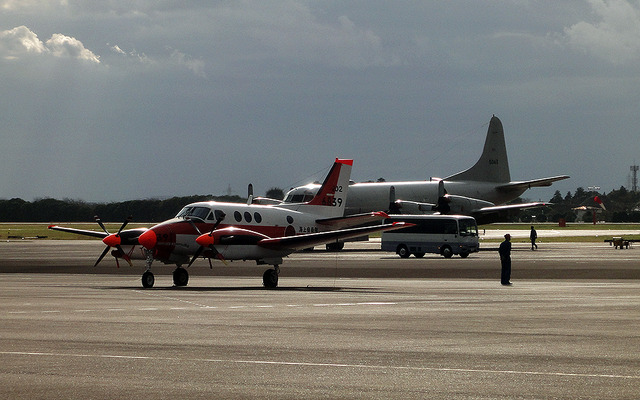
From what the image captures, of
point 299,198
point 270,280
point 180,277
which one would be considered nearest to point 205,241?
point 180,277

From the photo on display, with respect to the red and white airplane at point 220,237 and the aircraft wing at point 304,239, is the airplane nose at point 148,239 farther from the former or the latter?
the aircraft wing at point 304,239

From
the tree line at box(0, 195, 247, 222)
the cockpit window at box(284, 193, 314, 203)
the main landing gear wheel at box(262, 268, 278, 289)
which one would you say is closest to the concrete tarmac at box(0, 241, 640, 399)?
the main landing gear wheel at box(262, 268, 278, 289)

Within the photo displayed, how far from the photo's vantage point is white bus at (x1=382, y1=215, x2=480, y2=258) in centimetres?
6294

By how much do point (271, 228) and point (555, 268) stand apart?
1789 cm

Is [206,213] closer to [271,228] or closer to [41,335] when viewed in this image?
[271,228]

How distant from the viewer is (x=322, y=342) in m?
15.5

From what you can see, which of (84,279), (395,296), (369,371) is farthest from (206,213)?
(369,371)

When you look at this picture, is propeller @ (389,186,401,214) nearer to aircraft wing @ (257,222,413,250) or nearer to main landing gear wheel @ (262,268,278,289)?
aircraft wing @ (257,222,413,250)

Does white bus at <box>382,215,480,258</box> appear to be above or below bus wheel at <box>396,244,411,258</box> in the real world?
above

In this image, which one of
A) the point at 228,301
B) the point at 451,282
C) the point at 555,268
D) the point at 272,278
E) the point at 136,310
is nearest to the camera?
the point at 136,310

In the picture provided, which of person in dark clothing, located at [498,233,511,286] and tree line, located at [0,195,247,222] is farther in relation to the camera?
tree line, located at [0,195,247,222]

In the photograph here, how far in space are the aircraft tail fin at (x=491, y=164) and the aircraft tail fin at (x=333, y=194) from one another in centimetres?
5582

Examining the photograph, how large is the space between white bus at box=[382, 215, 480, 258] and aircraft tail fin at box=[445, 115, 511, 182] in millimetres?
32816

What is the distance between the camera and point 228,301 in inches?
1000
